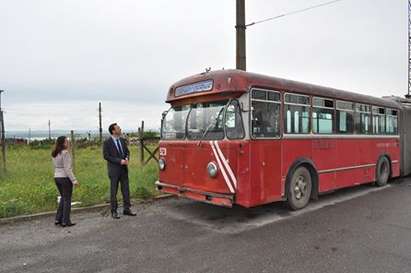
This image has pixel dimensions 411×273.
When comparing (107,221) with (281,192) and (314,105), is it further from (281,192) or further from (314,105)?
(314,105)

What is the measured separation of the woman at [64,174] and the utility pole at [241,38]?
601 cm

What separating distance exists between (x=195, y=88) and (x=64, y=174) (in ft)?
10.1

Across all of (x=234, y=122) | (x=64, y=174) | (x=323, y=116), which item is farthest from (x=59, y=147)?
(x=323, y=116)

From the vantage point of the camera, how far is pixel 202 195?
25.2ft

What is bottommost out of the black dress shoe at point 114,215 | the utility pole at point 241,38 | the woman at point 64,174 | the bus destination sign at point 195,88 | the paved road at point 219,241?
the paved road at point 219,241

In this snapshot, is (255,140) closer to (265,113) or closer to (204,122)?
(265,113)

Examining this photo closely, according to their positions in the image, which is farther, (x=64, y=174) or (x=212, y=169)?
(x=212, y=169)

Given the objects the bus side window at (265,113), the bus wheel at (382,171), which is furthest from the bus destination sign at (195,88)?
the bus wheel at (382,171)

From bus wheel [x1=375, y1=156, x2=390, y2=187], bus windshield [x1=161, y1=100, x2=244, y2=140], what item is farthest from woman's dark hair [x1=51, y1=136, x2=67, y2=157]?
bus wheel [x1=375, y1=156, x2=390, y2=187]

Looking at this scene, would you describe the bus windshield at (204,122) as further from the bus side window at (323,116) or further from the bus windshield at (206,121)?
the bus side window at (323,116)

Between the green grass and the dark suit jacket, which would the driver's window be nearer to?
the dark suit jacket

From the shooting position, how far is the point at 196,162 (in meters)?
7.95

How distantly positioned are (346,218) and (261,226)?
75.0 inches

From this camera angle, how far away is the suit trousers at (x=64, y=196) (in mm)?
7281
